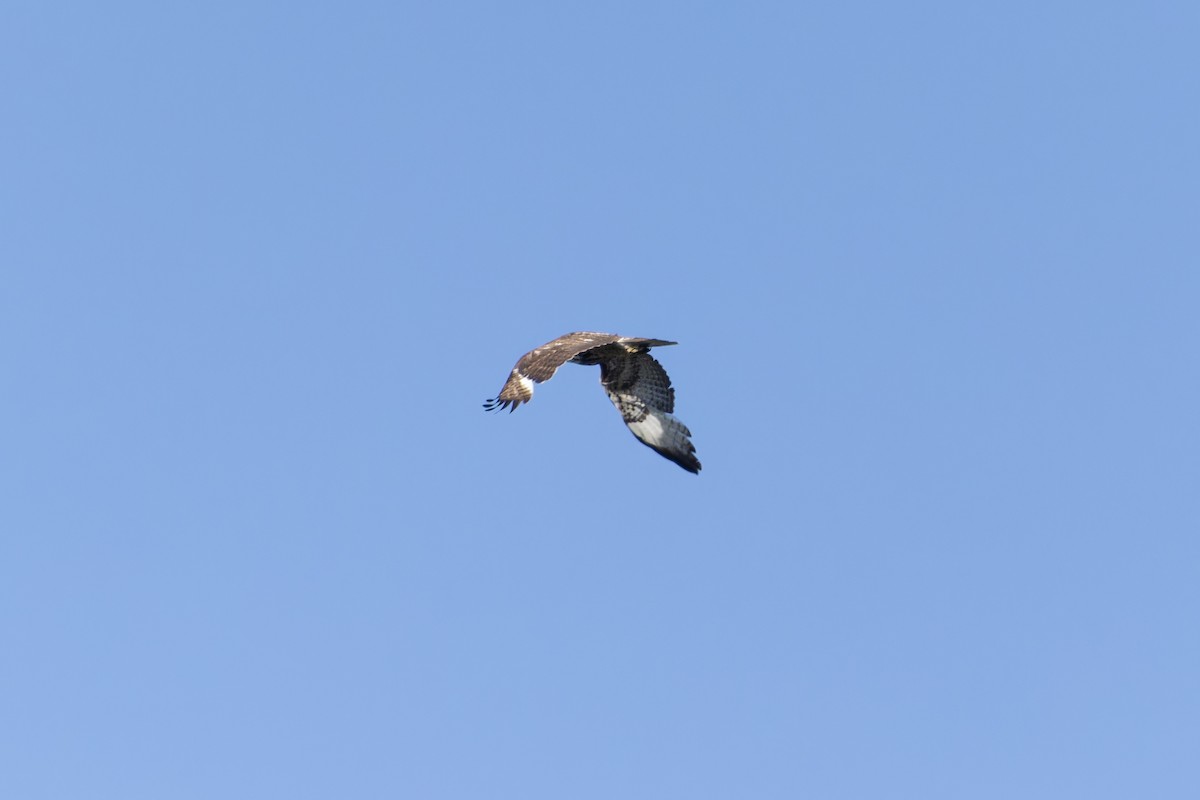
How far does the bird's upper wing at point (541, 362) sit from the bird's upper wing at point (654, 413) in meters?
2.01

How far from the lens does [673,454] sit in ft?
143

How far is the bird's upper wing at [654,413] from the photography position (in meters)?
43.4

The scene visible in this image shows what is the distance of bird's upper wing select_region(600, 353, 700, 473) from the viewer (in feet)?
142

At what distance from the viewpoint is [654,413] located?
43.5m

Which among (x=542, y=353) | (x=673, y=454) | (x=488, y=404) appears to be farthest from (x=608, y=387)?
(x=488, y=404)

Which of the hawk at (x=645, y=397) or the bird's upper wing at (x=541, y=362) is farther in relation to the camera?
the hawk at (x=645, y=397)

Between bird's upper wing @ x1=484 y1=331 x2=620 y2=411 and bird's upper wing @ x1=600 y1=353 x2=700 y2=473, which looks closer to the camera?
bird's upper wing @ x1=484 y1=331 x2=620 y2=411

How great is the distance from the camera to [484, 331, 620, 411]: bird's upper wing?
120 feet

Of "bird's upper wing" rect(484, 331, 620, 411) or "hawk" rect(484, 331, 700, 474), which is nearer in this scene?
A: "bird's upper wing" rect(484, 331, 620, 411)

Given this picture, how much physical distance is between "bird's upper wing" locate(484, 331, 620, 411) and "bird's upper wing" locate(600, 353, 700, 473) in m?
2.01

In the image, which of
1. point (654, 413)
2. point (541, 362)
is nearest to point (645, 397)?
point (654, 413)

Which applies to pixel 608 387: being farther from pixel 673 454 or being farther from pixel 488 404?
pixel 488 404

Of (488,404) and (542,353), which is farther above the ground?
(542,353)

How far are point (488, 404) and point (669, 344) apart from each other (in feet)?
19.5
